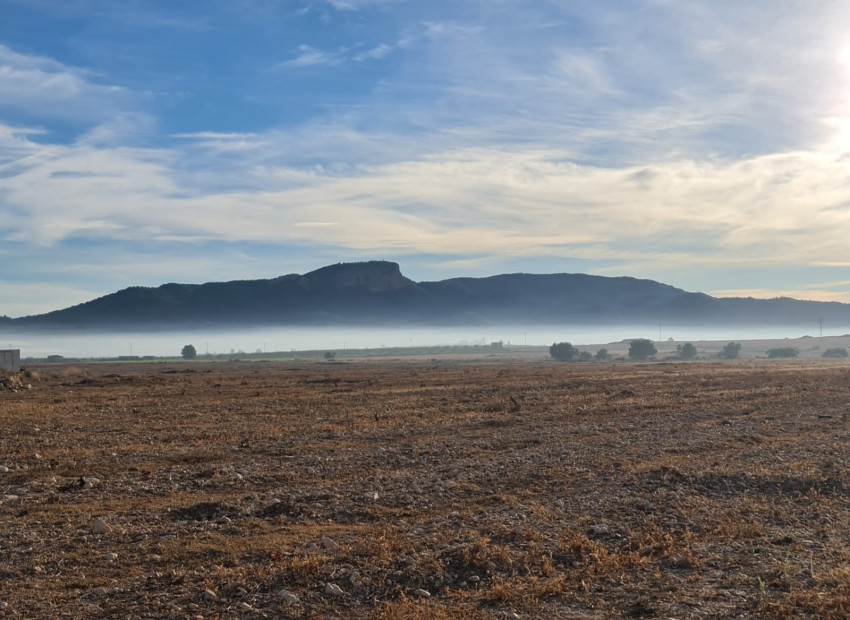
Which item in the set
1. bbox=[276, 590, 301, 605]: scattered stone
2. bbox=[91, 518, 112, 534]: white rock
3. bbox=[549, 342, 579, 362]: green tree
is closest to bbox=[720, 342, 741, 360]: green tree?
bbox=[549, 342, 579, 362]: green tree

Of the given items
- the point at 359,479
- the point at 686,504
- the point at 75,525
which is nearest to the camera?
the point at 75,525

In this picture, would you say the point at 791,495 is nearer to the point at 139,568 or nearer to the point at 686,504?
the point at 686,504

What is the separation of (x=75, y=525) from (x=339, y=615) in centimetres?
501

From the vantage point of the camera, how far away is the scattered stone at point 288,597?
8195 millimetres

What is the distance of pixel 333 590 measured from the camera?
854 centimetres

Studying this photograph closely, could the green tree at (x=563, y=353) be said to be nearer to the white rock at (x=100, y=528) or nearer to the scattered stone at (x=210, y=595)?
the white rock at (x=100, y=528)

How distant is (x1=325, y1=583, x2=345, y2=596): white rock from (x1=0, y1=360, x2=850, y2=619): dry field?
21 mm

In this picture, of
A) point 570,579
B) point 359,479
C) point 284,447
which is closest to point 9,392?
point 284,447

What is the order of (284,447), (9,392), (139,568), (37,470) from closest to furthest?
(139,568) → (37,470) → (284,447) → (9,392)

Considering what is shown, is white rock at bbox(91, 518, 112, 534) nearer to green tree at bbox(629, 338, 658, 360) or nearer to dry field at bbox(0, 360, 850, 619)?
dry field at bbox(0, 360, 850, 619)

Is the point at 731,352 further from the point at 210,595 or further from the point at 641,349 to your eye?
the point at 210,595

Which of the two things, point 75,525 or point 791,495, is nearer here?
point 75,525

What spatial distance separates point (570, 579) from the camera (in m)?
8.99

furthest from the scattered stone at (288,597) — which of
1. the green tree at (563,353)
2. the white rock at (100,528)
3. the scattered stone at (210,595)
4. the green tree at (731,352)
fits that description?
the green tree at (731,352)
